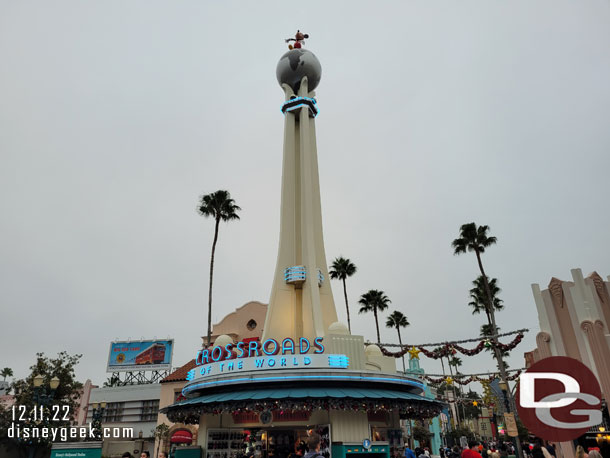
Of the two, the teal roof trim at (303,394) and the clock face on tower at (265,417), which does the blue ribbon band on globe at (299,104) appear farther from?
the clock face on tower at (265,417)

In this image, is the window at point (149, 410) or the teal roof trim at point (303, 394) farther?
the window at point (149, 410)

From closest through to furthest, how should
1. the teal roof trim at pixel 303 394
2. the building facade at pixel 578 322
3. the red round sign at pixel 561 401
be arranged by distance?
the red round sign at pixel 561 401 < the building facade at pixel 578 322 < the teal roof trim at pixel 303 394

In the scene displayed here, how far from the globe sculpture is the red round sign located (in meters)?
35.5

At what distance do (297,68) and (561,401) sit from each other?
35.8 metres

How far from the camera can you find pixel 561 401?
4.18m

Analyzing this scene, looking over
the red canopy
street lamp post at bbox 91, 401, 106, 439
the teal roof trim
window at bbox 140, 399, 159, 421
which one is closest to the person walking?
the teal roof trim

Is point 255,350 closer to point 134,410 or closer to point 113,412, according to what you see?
point 134,410

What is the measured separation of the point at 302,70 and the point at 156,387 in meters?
38.5

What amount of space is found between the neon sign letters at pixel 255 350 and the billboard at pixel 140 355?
3684 centimetres

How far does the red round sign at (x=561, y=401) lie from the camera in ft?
13.3

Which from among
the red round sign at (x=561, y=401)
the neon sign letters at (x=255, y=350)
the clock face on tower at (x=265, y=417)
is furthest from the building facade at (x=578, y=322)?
the red round sign at (x=561, y=401)

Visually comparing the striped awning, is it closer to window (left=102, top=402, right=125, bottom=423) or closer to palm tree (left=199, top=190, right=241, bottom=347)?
palm tree (left=199, top=190, right=241, bottom=347)

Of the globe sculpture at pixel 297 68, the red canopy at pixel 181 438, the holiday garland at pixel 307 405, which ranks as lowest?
the red canopy at pixel 181 438

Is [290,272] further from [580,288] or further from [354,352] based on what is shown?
[580,288]
